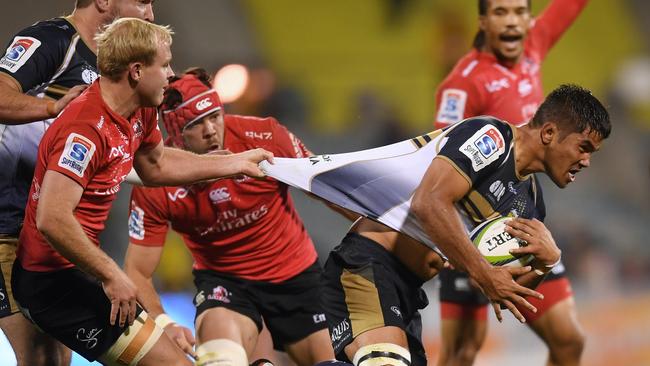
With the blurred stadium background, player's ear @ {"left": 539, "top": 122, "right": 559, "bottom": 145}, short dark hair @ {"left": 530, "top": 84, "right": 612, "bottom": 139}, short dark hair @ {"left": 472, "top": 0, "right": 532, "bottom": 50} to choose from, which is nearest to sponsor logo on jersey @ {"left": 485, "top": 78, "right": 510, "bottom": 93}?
short dark hair @ {"left": 472, "top": 0, "right": 532, "bottom": 50}

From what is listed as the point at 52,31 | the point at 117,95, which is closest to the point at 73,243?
the point at 117,95

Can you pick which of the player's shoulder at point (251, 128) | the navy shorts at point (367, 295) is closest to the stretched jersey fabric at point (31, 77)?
the player's shoulder at point (251, 128)

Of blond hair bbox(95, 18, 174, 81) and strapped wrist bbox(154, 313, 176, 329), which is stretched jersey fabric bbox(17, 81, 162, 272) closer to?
blond hair bbox(95, 18, 174, 81)

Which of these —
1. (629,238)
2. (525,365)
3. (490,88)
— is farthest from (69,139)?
(629,238)

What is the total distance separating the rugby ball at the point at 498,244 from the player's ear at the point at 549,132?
410 mm

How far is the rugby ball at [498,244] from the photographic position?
5.19m

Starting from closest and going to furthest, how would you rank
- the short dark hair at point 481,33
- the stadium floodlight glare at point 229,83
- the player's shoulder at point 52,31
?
the player's shoulder at point 52,31, the short dark hair at point 481,33, the stadium floodlight glare at point 229,83

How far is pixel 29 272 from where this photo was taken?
505cm

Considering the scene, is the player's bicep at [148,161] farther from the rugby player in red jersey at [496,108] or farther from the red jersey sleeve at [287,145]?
the rugby player in red jersey at [496,108]

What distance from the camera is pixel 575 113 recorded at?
520 centimetres

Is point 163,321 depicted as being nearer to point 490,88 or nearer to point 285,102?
point 490,88

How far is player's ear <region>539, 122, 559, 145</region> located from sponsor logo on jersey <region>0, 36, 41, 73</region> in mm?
2477

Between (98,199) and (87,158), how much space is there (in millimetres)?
371

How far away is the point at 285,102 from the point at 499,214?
28.5ft
